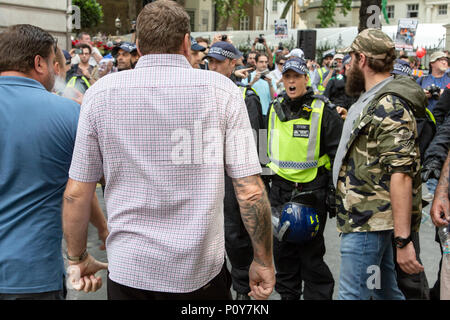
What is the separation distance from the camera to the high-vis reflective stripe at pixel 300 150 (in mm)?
4043

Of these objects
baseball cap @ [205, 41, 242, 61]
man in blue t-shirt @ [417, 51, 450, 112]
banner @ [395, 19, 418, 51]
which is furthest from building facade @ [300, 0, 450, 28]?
baseball cap @ [205, 41, 242, 61]

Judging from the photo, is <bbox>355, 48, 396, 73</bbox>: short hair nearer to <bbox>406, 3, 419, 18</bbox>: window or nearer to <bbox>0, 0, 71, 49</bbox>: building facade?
<bbox>0, 0, 71, 49</bbox>: building facade

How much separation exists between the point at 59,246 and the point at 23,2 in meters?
10.8

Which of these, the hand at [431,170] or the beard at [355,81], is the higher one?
the beard at [355,81]

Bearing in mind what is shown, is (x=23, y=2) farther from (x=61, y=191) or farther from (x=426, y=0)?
(x=426, y=0)

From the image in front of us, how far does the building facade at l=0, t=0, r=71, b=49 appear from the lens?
11.5 m

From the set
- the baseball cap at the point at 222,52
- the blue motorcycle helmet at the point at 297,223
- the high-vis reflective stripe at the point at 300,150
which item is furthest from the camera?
the baseball cap at the point at 222,52

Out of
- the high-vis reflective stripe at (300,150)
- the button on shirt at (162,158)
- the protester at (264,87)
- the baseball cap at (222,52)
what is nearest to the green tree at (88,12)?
the protester at (264,87)

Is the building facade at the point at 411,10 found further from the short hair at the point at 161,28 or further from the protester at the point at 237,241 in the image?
the short hair at the point at 161,28

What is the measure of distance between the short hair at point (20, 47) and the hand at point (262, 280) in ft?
4.96

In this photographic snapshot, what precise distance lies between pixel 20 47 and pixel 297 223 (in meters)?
2.28

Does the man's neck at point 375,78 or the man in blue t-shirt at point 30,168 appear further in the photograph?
the man's neck at point 375,78

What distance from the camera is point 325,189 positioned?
414 centimetres
